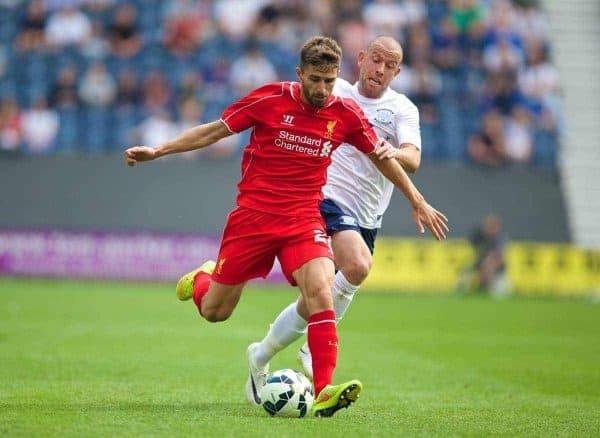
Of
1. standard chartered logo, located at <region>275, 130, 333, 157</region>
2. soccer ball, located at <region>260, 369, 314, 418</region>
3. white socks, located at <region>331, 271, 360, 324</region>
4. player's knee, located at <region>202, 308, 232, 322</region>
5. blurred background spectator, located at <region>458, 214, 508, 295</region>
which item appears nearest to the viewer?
soccer ball, located at <region>260, 369, 314, 418</region>

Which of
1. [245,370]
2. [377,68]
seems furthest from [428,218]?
[245,370]

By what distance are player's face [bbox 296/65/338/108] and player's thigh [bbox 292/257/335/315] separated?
1.08 m

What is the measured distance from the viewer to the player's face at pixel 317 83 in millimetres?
7438

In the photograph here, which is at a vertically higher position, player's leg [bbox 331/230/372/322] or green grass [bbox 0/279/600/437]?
player's leg [bbox 331/230/372/322]

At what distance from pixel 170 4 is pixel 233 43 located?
5.61 feet

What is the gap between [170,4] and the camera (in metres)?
24.8

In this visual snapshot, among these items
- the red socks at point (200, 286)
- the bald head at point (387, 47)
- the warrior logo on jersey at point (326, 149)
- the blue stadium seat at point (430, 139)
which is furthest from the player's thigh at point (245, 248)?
the blue stadium seat at point (430, 139)

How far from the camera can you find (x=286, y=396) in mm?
7457

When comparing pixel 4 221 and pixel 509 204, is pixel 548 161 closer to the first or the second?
pixel 509 204

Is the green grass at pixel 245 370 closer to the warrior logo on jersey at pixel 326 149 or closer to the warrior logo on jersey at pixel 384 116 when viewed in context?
the warrior logo on jersey at pixel 326 149

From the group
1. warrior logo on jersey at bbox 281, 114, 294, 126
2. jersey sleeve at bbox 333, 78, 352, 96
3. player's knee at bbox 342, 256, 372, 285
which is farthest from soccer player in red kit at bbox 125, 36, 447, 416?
jersey sleeve at bbox 333, 78, 352, 96

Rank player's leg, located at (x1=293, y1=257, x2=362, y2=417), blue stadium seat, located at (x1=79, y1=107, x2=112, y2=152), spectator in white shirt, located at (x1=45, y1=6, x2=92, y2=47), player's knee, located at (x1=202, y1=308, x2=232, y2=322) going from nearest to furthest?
player's leg, located at (x1=293, y1=257, x2=362, y2=417) < player's knee, located at (x1=202, y1=308, x2=232, y2=322) < blue stadium seat, located at (x1=79, y1=107, x2=112, y2=152) < spectator in white shirt, located at (x1=45, y1=6, x2=92, y2=47)

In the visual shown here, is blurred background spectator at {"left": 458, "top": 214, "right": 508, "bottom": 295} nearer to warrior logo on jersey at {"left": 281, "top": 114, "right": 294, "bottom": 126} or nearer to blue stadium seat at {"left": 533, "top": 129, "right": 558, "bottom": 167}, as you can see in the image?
blue stadium seat at {"left": 533, "top": 129, "right": 558, "bottom": 167}

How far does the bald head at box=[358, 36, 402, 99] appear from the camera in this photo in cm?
892
